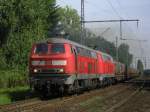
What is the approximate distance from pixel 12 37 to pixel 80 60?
1981cm

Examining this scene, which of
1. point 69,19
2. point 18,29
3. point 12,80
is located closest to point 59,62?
point 12,80

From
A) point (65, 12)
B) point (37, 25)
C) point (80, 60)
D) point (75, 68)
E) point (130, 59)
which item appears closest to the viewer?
point (75, 68)

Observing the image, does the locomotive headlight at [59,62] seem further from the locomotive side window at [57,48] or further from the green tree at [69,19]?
the green tree at [69,19]

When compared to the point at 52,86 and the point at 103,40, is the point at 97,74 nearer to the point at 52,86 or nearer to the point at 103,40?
the point at 52,86

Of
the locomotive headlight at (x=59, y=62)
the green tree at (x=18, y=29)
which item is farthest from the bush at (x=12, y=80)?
the locomotive headlight at (x=59, y=62)

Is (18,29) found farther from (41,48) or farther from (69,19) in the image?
(69,19)

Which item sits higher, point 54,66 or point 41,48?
point 41,48

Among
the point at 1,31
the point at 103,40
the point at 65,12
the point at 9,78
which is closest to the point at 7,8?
the point at 1,31

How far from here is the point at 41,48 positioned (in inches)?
918

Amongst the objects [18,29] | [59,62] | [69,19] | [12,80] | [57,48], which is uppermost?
[69,19]

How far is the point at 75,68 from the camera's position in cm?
2412

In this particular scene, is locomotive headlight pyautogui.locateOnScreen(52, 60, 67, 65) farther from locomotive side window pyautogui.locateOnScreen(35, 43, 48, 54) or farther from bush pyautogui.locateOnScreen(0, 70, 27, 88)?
bush pyautogui.locateOnScreen(0, 70, 27, 88)

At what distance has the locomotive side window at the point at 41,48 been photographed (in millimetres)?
23163

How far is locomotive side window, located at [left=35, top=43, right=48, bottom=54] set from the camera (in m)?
23.2
